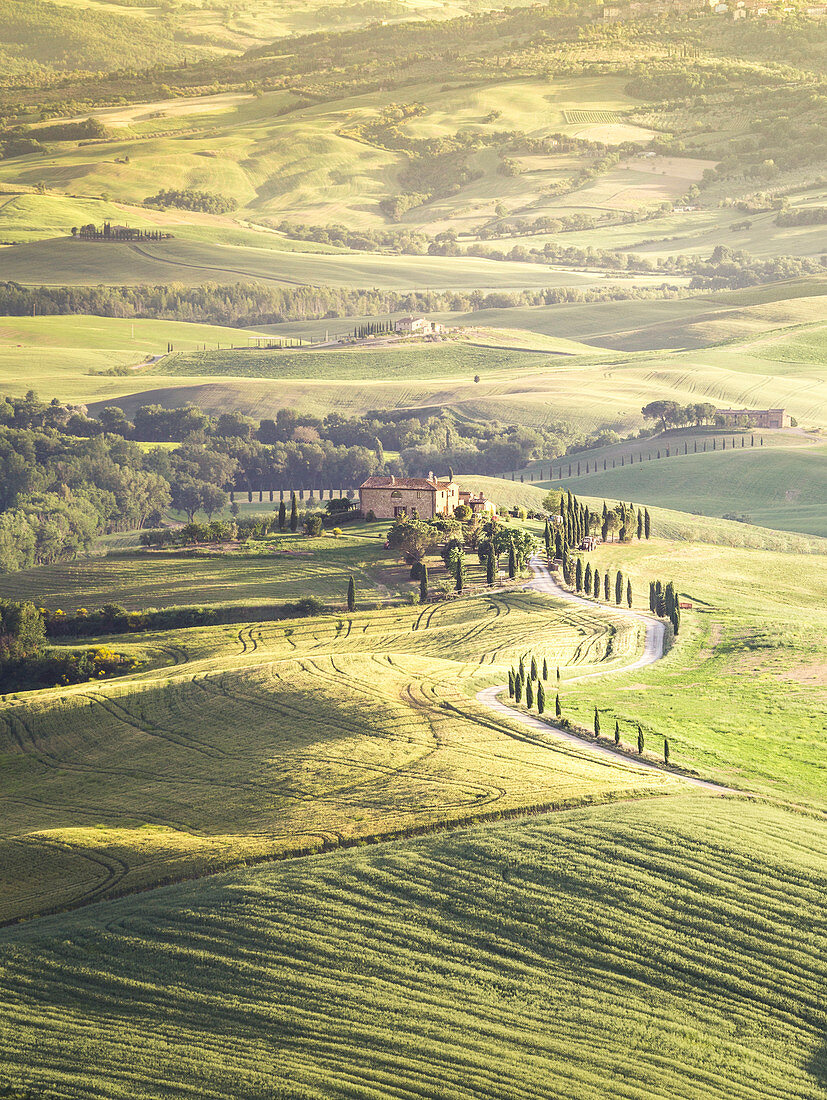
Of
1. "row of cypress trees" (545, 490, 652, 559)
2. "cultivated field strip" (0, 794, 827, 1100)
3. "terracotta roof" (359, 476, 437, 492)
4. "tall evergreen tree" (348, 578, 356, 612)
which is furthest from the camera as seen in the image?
"terracotta roof" (359, 476, 437, 492)

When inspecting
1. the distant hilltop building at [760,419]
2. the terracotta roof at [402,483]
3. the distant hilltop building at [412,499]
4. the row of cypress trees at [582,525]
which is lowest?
the row of cypress trees at [582,525]

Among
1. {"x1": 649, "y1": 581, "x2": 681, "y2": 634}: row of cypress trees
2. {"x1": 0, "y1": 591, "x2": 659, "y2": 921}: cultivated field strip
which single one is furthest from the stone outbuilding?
Result: {"x1": 0, "y1": 591, "x2": 659, "y2": 921}: cultivated field strip

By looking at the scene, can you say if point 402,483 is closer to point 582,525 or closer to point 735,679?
point 582,525

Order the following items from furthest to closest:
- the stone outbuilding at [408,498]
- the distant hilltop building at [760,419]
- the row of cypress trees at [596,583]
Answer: the distant hilltop building at [760,419]
the stone outbuilding at [408,498]
the row of cypress trees at [596,583]

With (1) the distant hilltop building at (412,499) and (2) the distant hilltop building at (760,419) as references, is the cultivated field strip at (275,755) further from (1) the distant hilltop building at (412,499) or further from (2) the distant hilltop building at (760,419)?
(2) the distant hilltop building at (760,419)

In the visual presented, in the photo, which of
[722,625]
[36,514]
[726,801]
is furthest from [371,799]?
[36,514]

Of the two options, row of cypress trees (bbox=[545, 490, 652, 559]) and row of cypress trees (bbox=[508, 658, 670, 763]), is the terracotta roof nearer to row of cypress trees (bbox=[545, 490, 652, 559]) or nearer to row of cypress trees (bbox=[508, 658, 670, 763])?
row of cypress trees (bbox=[545, 490, 652, 559])

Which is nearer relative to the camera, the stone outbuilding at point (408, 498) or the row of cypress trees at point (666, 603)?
the row of cypress trees at point (666, 603)

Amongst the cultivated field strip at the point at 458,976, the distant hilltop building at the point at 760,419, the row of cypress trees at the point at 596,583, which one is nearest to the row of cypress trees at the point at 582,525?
the row of cypress trees at the point at 596,583
